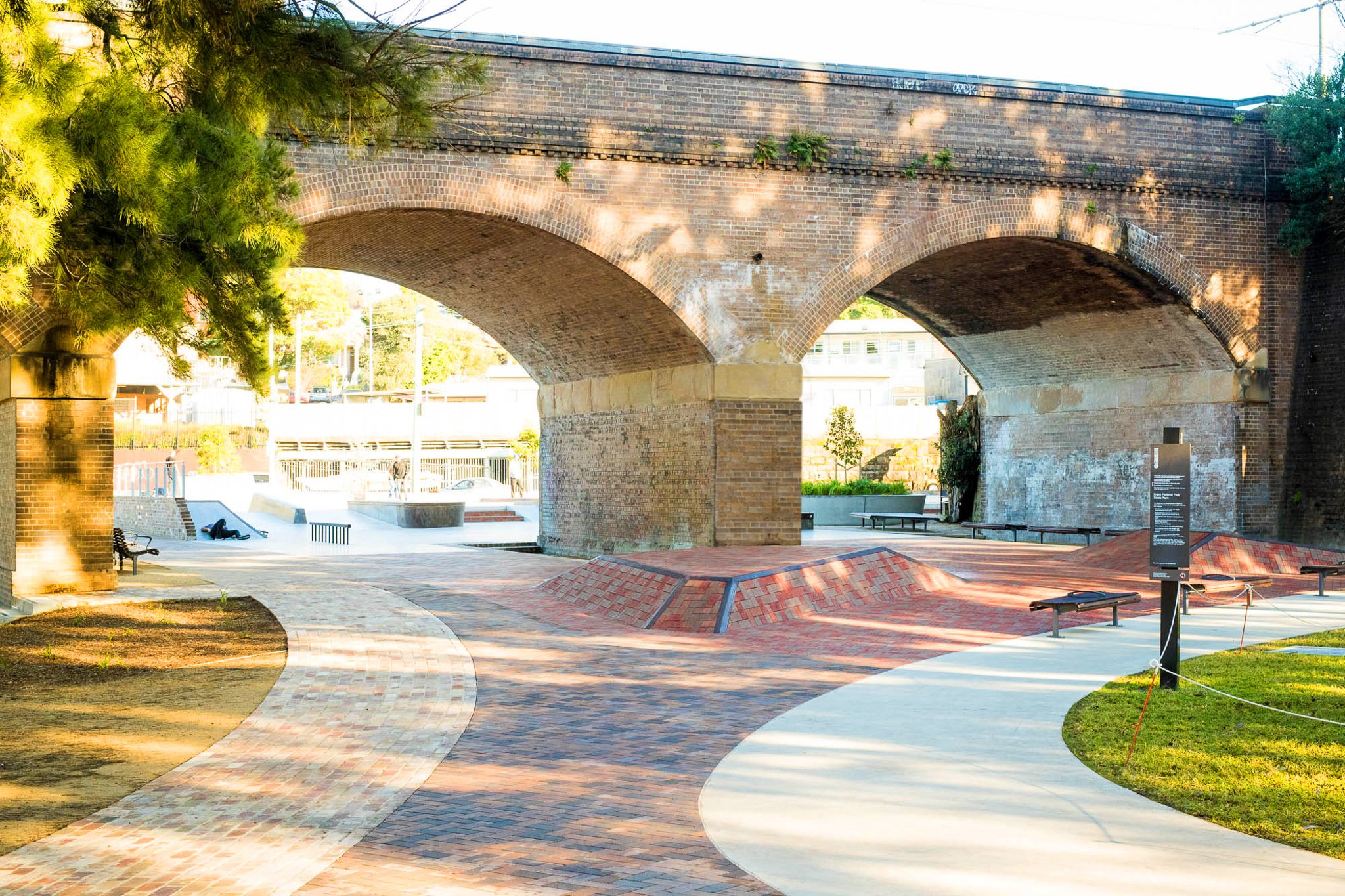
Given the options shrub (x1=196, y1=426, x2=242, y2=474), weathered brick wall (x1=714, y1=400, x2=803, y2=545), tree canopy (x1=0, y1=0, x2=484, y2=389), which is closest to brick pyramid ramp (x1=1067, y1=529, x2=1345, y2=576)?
weathered brick wall (x1=714, y1=400, x2=803, y2=545)

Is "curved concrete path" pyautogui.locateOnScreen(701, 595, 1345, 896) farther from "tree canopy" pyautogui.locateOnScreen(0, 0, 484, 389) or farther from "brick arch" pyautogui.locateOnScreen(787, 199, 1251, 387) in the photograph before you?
"brick arch" pyautogui.locateOnScreen(787, 199, 1251, 387)

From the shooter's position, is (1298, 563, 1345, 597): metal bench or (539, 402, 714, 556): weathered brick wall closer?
(1298, 563, 1345, 597): metal bench

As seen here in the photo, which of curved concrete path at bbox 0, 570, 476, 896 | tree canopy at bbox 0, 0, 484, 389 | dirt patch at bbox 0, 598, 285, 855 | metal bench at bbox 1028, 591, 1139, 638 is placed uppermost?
tree canopy at bbox 0, 0, 484, 389

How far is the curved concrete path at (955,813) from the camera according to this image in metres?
5.08

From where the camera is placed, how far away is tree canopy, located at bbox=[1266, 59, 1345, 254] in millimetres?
20844

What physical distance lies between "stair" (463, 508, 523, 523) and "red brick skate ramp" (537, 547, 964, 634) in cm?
1706

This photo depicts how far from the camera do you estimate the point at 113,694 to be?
31.1 ft

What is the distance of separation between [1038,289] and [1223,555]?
275 inches

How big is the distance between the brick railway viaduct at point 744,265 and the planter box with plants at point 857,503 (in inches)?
322

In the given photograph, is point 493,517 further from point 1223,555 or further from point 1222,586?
point 1222,586

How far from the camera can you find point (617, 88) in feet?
57.9

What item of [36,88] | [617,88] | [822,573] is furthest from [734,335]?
[36,88]

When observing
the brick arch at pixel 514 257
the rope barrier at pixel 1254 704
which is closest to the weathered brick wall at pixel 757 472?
the brick arch at pixel 514 257

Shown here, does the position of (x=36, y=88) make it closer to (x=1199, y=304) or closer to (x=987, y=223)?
(x=987, y=223)
